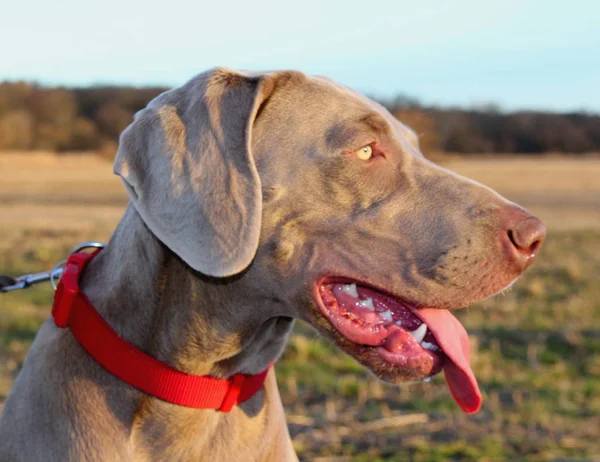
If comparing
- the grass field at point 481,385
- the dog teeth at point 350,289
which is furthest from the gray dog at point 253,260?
the grass field at point 481,385

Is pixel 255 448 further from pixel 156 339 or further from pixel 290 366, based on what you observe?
pixel 290 366

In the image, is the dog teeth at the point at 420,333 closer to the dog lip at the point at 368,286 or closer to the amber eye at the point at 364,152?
the dog lip at the point at 368,286

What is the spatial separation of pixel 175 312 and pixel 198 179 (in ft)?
1.53

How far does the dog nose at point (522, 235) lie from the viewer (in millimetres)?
2605

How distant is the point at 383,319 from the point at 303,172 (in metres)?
0.54

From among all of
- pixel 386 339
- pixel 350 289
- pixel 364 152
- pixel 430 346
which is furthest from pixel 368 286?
pixel 364 152

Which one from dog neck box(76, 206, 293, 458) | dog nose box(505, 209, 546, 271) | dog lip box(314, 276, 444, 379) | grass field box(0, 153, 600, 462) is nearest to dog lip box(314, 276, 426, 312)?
dog lip box(314, 276, 444, 379)

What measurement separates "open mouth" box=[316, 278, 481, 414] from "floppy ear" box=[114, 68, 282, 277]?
34cm

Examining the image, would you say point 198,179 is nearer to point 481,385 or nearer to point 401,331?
point 401,331

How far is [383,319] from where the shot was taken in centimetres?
278

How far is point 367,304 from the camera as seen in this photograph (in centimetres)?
278

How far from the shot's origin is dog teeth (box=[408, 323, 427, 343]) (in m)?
2.76

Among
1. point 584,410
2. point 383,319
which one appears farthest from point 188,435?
point 584,410

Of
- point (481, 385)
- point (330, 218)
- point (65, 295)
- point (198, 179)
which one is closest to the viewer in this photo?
point (198, 179)
